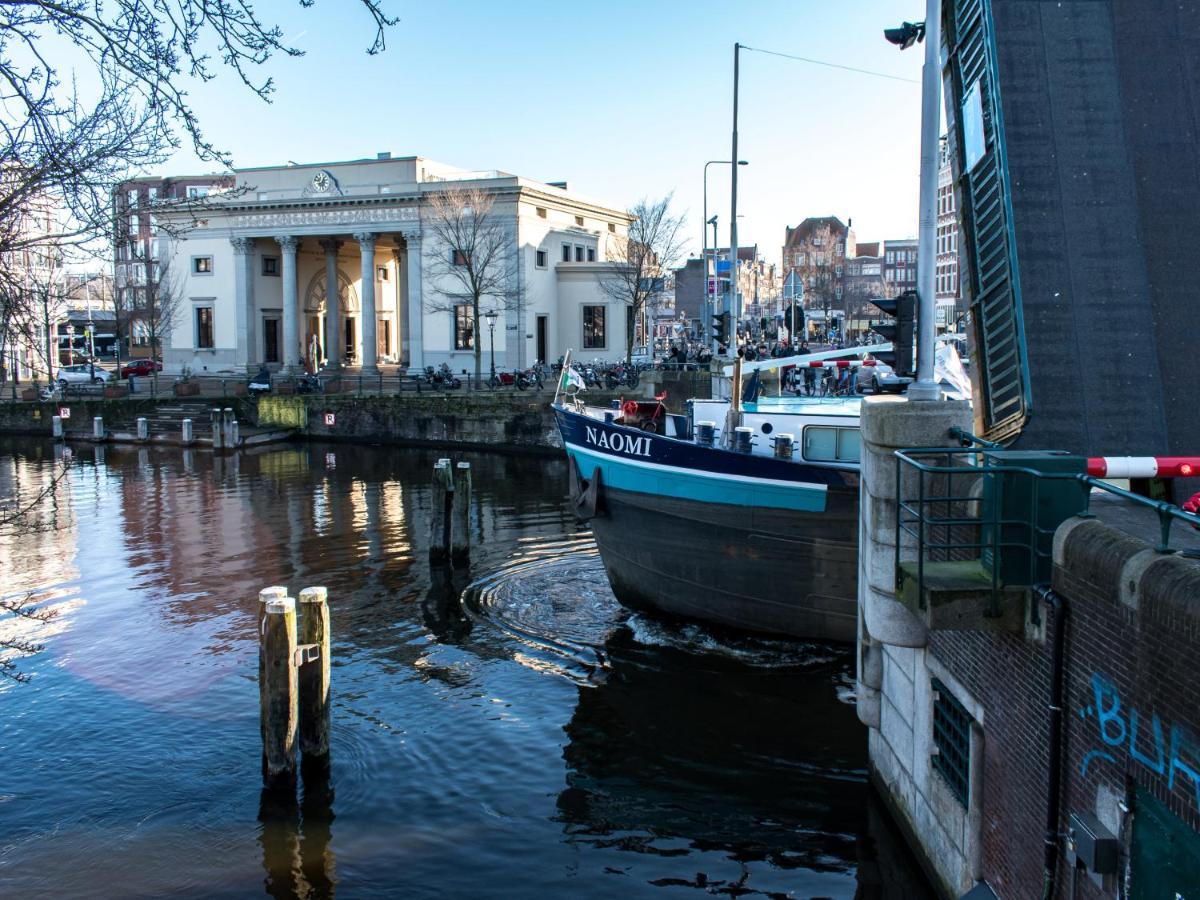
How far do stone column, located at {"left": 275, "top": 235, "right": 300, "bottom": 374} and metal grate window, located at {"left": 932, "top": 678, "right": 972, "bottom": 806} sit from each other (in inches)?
2338

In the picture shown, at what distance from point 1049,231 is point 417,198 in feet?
169

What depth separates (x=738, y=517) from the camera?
1786cm

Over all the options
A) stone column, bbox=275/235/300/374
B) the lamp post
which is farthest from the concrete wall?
stone column, bbox=275/235/300/374

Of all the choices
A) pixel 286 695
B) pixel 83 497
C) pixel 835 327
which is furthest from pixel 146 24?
pixel 835 327

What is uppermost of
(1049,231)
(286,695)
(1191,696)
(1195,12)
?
(1195,12)

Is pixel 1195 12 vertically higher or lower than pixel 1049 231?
higher

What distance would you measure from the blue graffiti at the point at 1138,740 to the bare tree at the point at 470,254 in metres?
51.9

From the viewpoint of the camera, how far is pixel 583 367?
60719 millimetres

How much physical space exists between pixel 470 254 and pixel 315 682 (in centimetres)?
4755

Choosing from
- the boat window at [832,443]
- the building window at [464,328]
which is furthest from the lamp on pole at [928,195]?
the building window at [464,328]

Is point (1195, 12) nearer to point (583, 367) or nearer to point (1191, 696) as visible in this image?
point (1191, 696)

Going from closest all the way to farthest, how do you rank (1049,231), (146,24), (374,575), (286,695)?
1. (146,24)
2. (286,695)
3. (1049,231)
4. (374,575)

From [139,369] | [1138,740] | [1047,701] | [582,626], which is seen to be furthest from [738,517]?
[139,369]

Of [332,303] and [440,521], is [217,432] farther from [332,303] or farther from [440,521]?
[440,521]
